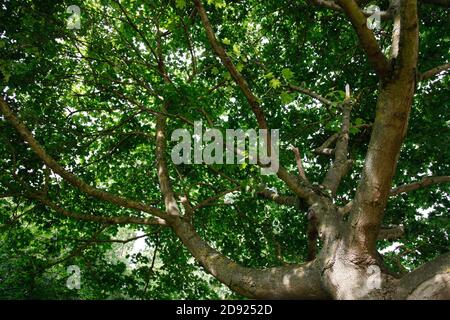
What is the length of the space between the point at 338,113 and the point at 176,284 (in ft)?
15.0

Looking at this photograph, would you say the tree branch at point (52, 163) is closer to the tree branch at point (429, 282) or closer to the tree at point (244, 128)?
the tree at point (244, 128)

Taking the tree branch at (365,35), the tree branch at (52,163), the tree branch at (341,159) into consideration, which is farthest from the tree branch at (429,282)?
the tree branch at (52,163)

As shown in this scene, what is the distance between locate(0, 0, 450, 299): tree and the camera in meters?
2.87

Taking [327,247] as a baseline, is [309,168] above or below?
above

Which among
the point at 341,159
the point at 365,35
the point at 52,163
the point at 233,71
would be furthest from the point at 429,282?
the point at 52,163

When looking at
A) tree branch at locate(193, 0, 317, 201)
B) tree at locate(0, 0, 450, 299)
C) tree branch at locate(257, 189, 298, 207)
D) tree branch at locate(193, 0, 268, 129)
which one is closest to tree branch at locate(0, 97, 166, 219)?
tree at locate(0, 0, 450, 299)

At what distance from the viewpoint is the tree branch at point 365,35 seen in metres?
2.35

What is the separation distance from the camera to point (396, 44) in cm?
259

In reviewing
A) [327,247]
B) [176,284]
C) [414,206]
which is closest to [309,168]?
[414,206]

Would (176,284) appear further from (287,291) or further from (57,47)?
(57,47)

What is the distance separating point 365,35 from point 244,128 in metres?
4.43

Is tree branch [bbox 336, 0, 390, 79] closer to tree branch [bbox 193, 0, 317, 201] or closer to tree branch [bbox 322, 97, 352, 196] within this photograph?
tree branch [bbox 193, 0, 317, 201]

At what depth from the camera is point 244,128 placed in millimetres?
6781

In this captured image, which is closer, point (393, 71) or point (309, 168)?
point (393, 71)
